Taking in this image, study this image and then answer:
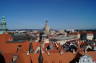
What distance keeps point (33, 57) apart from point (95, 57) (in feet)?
35.1

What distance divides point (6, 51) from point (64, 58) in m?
13.5

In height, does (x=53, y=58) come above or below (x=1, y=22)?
below

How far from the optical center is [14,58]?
29938 millimetres

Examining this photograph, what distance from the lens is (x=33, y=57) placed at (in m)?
27.8

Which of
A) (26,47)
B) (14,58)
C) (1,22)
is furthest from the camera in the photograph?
(1,22)

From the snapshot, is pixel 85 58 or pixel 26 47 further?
pixel 26 47

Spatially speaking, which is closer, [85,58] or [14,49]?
[85,58]

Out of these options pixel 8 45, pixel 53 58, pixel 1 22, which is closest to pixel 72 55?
pixel 53 58

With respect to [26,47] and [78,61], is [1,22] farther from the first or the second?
[78,61]

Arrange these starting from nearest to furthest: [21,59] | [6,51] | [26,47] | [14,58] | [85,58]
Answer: [85,58], [21,59], [14,58], [6,51], [26,47]

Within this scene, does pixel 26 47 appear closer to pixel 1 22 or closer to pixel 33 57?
pixel 33 57

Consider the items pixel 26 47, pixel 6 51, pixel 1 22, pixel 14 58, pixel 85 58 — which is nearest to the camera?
pixel 85 58

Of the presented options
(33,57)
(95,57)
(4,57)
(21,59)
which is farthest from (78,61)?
(4,57)

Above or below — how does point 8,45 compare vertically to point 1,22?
below
